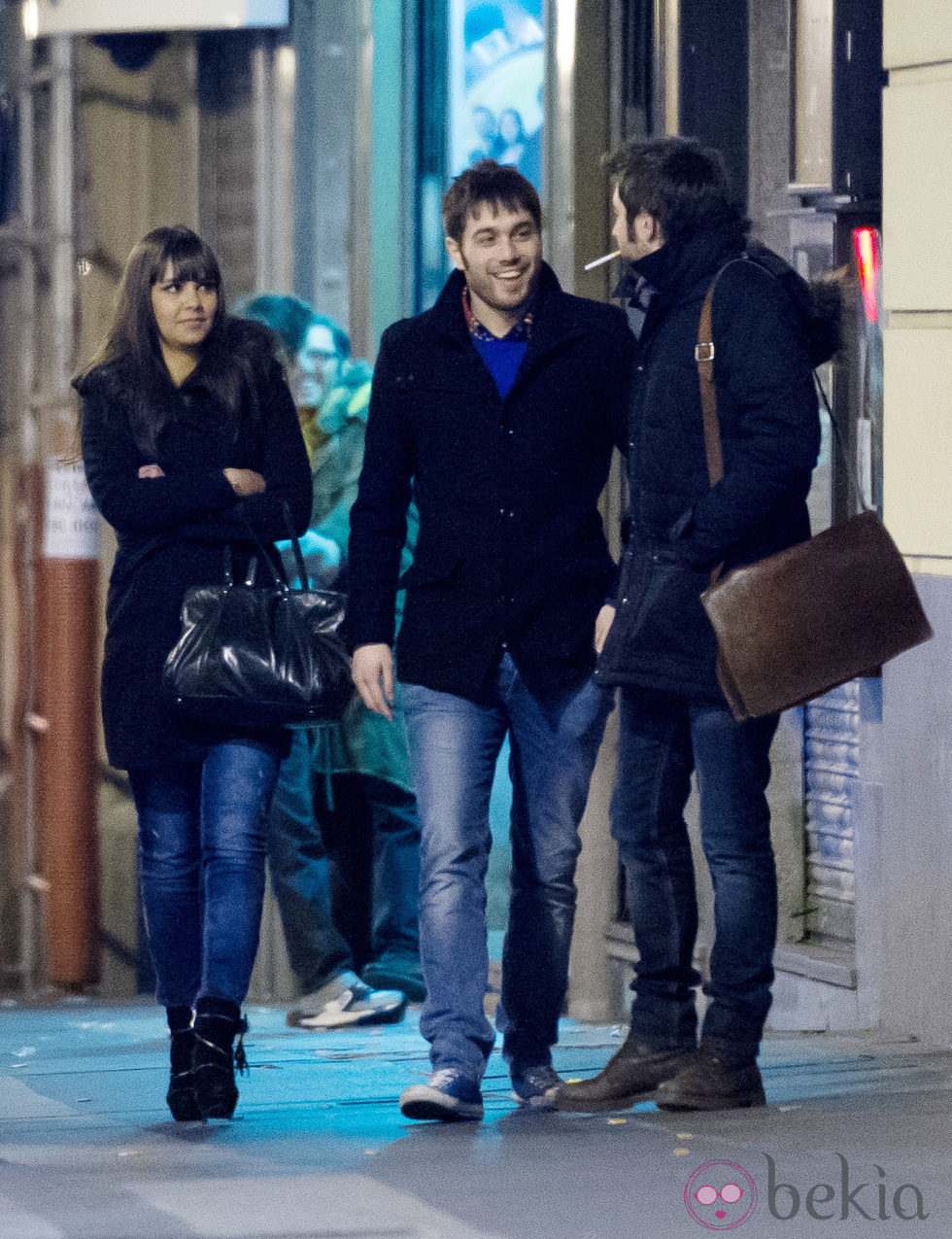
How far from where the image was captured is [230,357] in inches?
199

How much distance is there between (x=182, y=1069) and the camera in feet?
16.1

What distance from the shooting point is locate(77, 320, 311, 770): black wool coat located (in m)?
4.93

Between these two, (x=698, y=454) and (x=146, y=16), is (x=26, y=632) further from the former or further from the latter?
(x=698, y=454)

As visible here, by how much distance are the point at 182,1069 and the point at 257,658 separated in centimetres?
89

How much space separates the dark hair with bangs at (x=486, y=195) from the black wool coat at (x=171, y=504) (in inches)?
23.6

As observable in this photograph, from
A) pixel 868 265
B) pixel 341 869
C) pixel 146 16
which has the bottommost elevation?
pixel 341 869

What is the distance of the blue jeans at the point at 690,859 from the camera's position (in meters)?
4.52

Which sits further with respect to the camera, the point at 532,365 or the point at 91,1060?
the point at 91,1060

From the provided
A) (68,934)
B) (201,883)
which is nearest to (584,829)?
(201,883)

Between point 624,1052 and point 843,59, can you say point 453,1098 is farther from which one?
point 843,59

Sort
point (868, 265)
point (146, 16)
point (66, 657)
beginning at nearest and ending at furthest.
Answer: point (868, 265) → point (146, 16) → point (66, 657)

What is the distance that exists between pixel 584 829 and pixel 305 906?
932 mm

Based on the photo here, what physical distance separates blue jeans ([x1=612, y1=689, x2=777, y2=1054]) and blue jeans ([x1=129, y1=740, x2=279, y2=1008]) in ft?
2.59

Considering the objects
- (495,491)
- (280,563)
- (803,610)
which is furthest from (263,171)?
(803,610)
